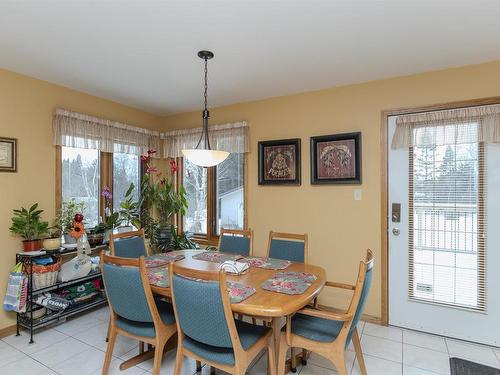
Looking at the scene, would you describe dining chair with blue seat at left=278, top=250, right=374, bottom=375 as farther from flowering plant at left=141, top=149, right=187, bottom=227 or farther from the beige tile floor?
flowering plant at left=141, top=149, right=187, bottom=227

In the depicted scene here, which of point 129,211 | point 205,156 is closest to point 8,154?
point 129,211

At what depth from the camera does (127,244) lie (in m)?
2.72

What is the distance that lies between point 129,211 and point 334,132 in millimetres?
2575

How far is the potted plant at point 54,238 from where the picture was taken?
8.77 feet

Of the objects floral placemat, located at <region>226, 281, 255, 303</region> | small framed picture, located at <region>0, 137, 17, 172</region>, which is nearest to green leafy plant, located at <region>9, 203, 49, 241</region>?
small framed picture, located at <region>0, 137, 17, 172</region>

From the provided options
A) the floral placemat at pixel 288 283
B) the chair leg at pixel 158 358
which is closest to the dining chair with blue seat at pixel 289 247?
the floral placemat at pixel 288 283

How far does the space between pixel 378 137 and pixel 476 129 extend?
0.77 metres

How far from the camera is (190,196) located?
4168 millimetres

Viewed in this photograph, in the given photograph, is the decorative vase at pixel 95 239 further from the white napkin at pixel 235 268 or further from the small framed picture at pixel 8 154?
the white napkin at pixel 235 268

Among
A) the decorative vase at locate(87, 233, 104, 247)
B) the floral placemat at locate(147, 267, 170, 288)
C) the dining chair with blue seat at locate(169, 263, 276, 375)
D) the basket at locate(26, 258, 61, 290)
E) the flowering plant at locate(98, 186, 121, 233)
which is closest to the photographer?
the dining chair with blue seat at locate(169, 263, 276, 375)

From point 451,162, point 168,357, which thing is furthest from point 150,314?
point 451,162

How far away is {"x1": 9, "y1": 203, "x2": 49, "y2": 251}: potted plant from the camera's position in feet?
8.45

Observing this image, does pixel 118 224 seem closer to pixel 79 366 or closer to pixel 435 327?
pixel 79 366

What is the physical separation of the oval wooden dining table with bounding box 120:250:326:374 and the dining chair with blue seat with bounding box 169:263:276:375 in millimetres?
112
